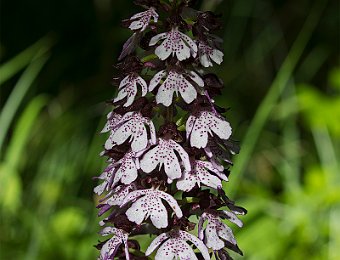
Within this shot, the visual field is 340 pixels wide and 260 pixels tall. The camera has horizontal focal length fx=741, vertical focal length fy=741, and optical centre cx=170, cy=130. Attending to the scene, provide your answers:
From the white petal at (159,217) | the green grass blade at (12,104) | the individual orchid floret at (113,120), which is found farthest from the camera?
the green grass blade at (12,104)

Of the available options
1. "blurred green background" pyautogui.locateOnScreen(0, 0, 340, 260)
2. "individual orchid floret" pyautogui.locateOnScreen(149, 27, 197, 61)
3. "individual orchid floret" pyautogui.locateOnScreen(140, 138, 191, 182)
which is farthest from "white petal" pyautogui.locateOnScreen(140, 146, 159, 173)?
"blurred green background" pyautogui.locateOnScreen(0, 0, 340, 260)

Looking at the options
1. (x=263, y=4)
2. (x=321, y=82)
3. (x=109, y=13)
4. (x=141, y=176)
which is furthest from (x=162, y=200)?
(x=321, y=82)

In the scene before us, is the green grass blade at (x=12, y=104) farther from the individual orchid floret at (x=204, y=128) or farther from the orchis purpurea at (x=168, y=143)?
the individual orchid floret at (x=204, y=128)

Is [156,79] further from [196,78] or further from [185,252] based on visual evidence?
[185,252]

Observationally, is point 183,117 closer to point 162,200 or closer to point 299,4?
point 162,200

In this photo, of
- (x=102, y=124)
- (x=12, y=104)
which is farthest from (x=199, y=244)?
(x=102, y=124)

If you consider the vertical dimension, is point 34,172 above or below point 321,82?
above

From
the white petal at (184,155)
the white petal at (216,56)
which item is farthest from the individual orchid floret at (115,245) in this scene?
the white petal at (216,56)
